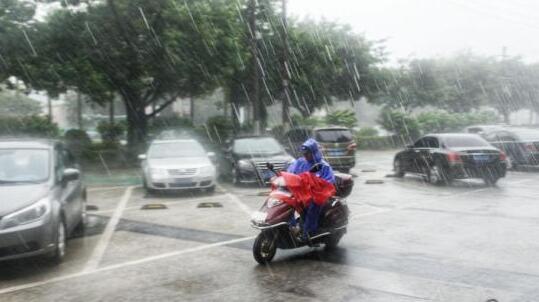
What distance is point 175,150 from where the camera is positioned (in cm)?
1581

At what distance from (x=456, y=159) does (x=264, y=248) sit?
10131 mm

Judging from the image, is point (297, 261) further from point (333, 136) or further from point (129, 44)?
point (129, 44)

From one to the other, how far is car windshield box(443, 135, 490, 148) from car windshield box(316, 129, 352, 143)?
4401 mm

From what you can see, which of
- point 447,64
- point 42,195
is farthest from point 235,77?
point 447,64

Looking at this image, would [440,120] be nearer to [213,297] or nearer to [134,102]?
[134,102]

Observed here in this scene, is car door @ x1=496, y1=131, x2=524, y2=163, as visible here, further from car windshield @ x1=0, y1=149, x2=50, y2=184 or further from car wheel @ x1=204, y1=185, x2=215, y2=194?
car windshield @ x1=0, y1=149, x2=50, y2=184

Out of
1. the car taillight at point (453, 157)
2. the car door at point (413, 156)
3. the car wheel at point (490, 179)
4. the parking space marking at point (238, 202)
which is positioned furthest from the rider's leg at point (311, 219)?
the car door at point (413, 156)

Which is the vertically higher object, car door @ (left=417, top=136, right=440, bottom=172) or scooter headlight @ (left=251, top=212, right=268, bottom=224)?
car door @ (left=417, top=136, right=440, bottom=172)

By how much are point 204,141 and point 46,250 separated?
19.3 m

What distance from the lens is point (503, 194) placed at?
14250 mm

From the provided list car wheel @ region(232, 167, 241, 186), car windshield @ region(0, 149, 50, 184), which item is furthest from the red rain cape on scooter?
car wheel @ region(232, 167, 241, 186)

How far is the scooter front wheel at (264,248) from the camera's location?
23.6 feet

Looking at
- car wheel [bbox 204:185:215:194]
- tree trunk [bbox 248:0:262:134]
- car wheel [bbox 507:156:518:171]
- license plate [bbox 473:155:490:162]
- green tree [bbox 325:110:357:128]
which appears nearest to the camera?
car wheel [bbox 204:185:215:194]

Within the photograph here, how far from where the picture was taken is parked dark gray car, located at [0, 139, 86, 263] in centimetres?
654
